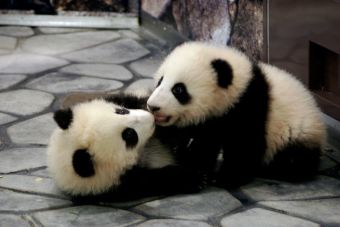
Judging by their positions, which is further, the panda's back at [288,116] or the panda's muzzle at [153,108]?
the panda's back at [288,116]

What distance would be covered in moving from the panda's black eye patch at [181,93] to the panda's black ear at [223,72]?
0.70 ft

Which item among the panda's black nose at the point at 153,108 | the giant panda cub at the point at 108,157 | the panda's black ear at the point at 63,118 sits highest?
the panda's black nose at the point at 153,108

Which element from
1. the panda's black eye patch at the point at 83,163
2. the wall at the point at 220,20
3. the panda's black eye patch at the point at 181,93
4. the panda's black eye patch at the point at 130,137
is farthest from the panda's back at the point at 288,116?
the wall at the point at 220,20

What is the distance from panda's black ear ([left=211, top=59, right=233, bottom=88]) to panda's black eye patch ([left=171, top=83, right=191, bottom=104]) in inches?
8.4

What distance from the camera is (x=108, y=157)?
4375 mm

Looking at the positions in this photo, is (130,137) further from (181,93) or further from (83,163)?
(181,93)

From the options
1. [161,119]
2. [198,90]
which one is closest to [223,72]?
[198,90]

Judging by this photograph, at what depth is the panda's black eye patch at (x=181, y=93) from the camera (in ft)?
15.2

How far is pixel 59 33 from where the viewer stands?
8977mm

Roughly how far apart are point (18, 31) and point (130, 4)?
1392 millimetres

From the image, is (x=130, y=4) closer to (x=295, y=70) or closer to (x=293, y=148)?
(x=295, y=70)

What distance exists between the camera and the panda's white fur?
4.37m

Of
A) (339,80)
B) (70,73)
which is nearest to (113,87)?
(70,73)

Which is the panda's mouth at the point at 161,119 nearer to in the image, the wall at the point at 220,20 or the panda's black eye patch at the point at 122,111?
the panda's black eye patch at the point at 122,111
